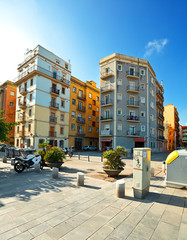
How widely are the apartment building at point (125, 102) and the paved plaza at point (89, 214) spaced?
2257 cm

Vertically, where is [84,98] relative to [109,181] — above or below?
above

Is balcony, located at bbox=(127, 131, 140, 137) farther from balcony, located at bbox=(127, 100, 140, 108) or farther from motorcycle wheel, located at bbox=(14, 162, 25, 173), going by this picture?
motorcycle wheel, located at bbox=(14, 162, 25, 173)

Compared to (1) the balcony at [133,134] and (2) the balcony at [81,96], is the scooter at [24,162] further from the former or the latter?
(2) the balcony at [81,96]

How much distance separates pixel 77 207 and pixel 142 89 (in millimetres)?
29852

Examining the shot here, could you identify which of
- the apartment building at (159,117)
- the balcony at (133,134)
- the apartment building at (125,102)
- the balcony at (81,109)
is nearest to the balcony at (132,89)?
the apartment building at (125,102)

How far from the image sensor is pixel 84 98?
1438 inches

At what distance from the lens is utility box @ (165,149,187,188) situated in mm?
6035

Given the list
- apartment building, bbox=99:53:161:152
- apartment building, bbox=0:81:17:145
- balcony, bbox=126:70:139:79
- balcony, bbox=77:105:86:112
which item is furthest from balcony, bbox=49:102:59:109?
balcony, bbox=126:70:139:79

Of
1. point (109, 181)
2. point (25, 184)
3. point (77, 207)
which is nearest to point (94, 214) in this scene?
point (77, 207)

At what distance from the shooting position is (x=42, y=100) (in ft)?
87.4

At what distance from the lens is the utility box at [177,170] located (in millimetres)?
6035

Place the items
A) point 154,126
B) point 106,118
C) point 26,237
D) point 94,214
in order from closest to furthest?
point 26,237 < point 94,214 < point 106,118 < point 154,126

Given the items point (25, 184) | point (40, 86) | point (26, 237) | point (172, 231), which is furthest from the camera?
point (40, 86)

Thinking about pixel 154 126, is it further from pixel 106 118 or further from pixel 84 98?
pixel 84 98
